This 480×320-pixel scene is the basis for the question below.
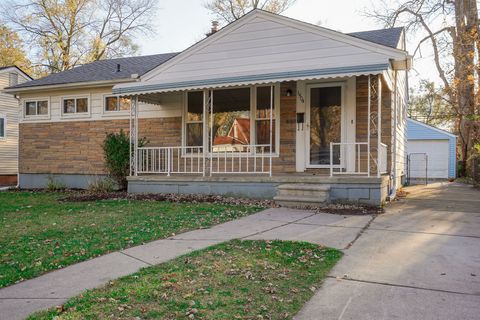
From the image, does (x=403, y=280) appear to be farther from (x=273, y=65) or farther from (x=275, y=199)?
(x=273, y=65)

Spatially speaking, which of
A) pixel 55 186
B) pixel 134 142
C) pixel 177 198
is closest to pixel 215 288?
pixel 177 198

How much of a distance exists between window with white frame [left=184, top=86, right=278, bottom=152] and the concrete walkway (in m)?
3.00

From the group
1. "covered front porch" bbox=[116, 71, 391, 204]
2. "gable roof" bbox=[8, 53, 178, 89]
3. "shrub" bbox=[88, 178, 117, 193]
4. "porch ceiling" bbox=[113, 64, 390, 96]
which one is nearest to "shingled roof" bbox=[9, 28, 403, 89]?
"gable roof" bbox=[8, 53, 178, 89]

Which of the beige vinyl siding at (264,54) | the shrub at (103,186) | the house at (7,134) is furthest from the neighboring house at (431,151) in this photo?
the house at (7,134)

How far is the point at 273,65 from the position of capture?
9.70 meters

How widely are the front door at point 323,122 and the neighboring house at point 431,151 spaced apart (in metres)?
14.9

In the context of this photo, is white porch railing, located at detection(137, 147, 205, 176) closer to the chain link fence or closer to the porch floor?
the porch floor

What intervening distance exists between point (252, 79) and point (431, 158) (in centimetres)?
1809

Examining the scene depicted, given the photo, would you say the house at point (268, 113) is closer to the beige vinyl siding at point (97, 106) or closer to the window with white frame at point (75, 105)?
the beige vinyl siding at point (97, 106)

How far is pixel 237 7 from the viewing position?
27719 millimetres

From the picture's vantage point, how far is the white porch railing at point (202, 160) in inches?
395

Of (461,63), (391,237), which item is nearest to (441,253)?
(391,237)

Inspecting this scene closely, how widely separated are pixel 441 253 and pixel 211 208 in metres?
4.47

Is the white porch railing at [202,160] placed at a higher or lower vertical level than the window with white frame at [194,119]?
lower
